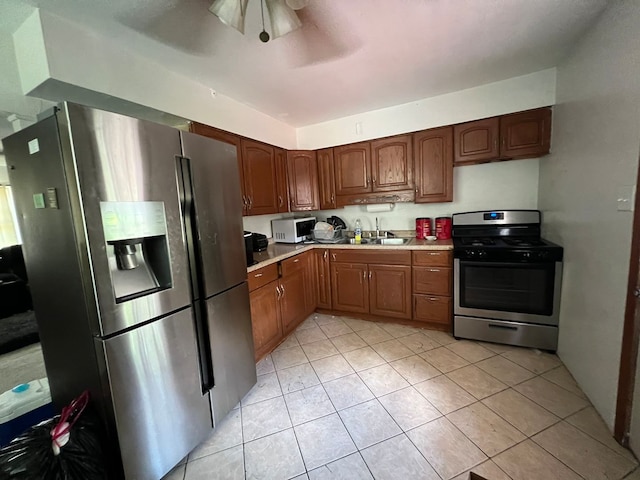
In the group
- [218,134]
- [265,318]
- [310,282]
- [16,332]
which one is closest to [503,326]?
[310,282]

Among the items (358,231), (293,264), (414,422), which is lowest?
(414,422)

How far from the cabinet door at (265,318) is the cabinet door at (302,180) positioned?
1.20 m

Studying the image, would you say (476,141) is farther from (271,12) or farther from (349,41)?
(271,12)

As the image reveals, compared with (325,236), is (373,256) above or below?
below

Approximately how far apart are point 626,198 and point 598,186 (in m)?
0.29

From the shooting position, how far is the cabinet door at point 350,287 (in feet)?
9.47

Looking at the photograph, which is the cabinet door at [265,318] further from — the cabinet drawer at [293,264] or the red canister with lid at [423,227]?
the red canister with lid at [423,227]

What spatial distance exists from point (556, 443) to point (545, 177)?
2.14 metres

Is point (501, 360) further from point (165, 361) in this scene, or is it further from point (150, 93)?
point (150, 93)

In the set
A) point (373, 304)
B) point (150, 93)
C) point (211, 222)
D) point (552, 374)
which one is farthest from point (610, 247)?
point (150, 93)

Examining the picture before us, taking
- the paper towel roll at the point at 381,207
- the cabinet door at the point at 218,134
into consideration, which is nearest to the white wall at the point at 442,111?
the paper towel roll at the point at 381,207

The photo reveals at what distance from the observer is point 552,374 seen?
1896 mm

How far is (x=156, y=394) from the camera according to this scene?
1228mm

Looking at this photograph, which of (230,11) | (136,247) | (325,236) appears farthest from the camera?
(325,236)
